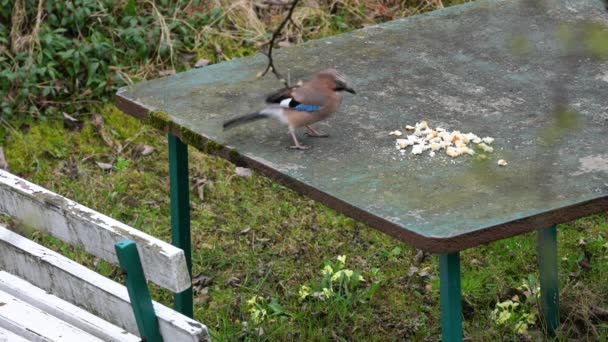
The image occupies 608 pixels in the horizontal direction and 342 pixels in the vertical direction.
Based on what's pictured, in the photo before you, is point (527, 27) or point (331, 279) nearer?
point (527, 27)

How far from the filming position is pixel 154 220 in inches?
203

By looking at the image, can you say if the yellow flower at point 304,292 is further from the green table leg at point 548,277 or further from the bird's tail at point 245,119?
the bird's tail at point 245,119

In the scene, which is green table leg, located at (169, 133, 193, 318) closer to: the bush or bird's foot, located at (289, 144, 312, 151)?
bird's foot, located at (289, 144, 312, 151)

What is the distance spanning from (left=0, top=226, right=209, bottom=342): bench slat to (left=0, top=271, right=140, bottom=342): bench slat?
0.17 ft

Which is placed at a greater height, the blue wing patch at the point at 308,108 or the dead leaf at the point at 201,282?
the blue wing patch at the point at 308,108

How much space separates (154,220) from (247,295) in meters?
0.77

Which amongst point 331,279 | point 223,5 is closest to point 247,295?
point 331,279

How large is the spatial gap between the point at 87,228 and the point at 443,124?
1.12 m

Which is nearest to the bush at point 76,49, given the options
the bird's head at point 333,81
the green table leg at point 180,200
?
the green table leg at point 180,200

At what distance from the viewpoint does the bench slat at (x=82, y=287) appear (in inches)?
103

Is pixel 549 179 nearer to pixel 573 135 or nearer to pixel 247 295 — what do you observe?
pixel 573 135

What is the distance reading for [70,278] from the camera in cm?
285

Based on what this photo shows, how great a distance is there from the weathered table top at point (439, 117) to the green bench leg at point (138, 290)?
55 centimetres

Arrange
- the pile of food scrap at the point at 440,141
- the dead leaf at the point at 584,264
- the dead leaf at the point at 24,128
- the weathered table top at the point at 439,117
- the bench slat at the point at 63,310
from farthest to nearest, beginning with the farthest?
the dead leaf at the point at 24,128
the dead leaf at the point at 584,264
the pile of food scrap at the point at 440,141
the bench slat at the point at 63,310
the weathered table top at the point at 439,117
